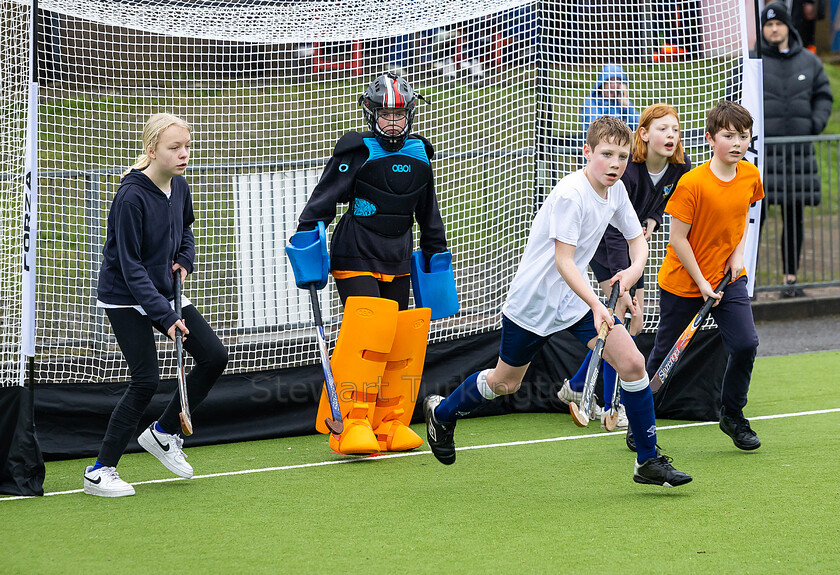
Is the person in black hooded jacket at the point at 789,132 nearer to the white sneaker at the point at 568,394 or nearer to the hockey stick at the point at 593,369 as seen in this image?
the white sneaker at the point at 568,394

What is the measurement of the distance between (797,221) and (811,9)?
7.61 metres

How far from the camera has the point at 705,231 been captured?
17.6ft

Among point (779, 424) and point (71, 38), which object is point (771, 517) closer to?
point (779, 424)

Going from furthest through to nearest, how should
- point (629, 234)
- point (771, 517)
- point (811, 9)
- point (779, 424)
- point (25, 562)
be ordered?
point (811, 9) < point (779, 424) < point (629, 234) < point (771, 517) < point (25, 562)

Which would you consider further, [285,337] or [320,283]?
[285,337]

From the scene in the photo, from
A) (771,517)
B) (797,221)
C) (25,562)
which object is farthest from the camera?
(797,221)

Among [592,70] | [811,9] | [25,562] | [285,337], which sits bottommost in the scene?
[25,562]

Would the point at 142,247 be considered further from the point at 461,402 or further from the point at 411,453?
the point at 411,453

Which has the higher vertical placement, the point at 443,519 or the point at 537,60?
the point at 537,60

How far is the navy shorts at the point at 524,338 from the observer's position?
4902 mm

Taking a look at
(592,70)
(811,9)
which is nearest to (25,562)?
(592,70)

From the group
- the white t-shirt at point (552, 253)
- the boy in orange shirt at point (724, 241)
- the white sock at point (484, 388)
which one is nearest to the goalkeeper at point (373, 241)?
the white sock at point (484, 388)

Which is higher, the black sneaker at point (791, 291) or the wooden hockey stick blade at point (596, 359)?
the black sneaker at point (791, 291)

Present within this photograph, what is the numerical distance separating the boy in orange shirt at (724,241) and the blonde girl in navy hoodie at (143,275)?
2.38 metres
